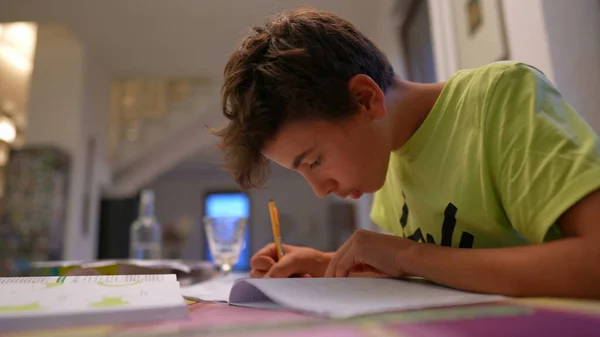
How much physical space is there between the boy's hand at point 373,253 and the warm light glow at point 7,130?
362 cm

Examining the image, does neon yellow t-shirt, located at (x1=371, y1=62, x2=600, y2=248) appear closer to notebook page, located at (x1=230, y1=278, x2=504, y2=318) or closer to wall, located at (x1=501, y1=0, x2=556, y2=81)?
notebook page, located at (x1=230, y1=278, x2=504, y2=318)

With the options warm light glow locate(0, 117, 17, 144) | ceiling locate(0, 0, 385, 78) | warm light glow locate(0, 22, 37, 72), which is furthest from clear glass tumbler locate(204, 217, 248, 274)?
warm light glow locate(0, 117, 17, 144)

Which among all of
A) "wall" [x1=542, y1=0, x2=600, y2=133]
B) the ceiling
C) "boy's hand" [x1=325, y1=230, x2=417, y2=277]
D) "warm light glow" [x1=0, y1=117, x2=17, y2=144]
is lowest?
"boy's hand" [x1=325, y1=230, x2=417, y2=277]

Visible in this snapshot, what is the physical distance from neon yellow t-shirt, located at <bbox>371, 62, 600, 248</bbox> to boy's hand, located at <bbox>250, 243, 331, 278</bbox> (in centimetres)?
17

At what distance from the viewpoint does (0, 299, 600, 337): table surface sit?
10.8 inches

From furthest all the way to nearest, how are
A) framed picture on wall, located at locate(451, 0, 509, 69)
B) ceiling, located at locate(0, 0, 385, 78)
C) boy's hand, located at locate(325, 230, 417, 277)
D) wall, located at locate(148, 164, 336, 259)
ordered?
1. wall, located at locate(148, 164, 336, 259)
2. ceiling, located at locate(0, 0, 385, 78)
3. framed picture on wall, located at locate(451, 0, 509, 69)
4. boy's hand, located at locate(325, 230, 417, 277)

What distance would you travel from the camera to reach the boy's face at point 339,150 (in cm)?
59

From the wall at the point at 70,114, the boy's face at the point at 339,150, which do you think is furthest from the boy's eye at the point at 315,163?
the wall at the point at 70,114

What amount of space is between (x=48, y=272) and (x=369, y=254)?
686 millimetres

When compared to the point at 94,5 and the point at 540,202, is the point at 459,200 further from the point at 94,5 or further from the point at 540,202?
the point at 94,5

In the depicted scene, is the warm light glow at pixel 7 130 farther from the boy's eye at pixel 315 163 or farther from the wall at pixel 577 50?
the wall at pixel 577 50

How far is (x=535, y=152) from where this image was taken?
0.46 m

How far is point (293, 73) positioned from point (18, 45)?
2.99 m

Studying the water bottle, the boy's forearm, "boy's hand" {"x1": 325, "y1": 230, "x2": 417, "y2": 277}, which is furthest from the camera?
the water bottle
